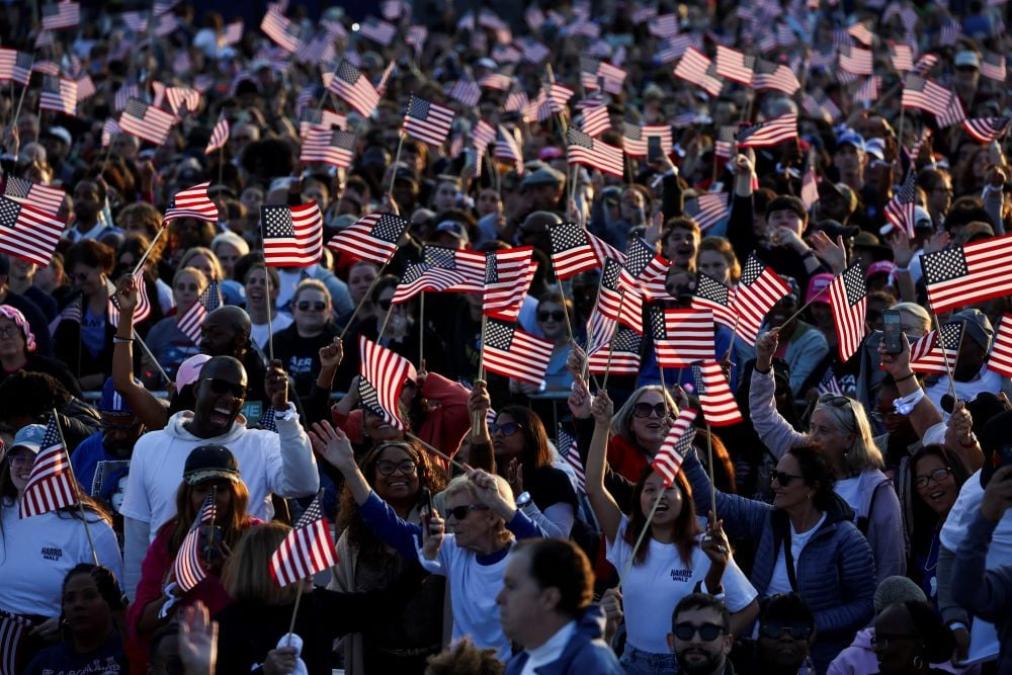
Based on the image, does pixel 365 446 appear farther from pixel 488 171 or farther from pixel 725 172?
pixel 488 171

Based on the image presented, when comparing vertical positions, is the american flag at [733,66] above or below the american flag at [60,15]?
above

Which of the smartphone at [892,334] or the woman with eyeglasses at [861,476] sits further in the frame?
the smartphone at [892,334]

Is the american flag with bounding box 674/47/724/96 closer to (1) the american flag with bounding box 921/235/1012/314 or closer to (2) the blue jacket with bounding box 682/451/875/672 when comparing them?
(1) the american flag with bounding box 921/235/1012/314

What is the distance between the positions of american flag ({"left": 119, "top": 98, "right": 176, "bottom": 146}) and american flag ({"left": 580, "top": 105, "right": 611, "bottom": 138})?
15.5 feet

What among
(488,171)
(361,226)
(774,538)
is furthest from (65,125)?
(774,538)

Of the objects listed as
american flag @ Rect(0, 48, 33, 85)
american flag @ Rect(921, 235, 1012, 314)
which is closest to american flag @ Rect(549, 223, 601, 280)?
american flag @ Rect(921, 235, 1012, 314)

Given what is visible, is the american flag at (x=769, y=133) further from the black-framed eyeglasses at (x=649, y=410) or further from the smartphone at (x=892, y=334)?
the smartphone at (x=892, y=334)

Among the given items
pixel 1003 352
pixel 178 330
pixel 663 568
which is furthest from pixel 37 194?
pixel 663 568

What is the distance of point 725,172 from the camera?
18.7 metres

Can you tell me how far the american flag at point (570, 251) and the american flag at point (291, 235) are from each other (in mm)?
1438

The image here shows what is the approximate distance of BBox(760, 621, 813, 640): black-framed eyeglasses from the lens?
28.9 ft

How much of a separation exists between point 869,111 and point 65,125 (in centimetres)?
999

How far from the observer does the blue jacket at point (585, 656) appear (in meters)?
6.87

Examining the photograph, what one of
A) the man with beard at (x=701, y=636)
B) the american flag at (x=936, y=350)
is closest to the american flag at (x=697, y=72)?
the american flag at (x=936, y=350)
